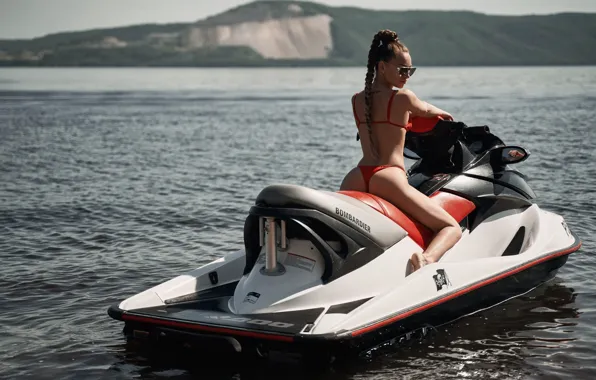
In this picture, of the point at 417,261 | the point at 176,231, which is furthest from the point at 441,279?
the point at 176,231

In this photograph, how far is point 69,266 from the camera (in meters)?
9.47

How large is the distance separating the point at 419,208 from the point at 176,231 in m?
5.13

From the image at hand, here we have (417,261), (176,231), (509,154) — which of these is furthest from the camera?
(176,231)

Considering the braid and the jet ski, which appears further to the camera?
the braid

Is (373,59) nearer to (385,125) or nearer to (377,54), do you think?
(377,54)

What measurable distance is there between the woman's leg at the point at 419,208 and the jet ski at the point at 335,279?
0.27 ft

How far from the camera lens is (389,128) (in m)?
6.77

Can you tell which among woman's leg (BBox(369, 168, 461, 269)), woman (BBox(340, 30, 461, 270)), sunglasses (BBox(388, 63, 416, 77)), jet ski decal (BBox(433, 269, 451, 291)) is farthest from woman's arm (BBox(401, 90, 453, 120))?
jet ski decal (BBox(433, 269, 451, 291))

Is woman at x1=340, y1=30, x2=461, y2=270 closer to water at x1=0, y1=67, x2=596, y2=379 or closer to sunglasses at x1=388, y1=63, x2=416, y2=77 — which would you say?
sunglasses at x1=388, y1=63, x2=416, y2=77

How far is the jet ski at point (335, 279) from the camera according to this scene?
6039mm

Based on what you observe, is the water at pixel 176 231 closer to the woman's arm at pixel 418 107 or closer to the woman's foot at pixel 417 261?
the woman's foot at pixel 417 261

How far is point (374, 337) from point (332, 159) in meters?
13.3

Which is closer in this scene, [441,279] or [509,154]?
[441,279]

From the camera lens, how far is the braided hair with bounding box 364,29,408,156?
6750 mm
